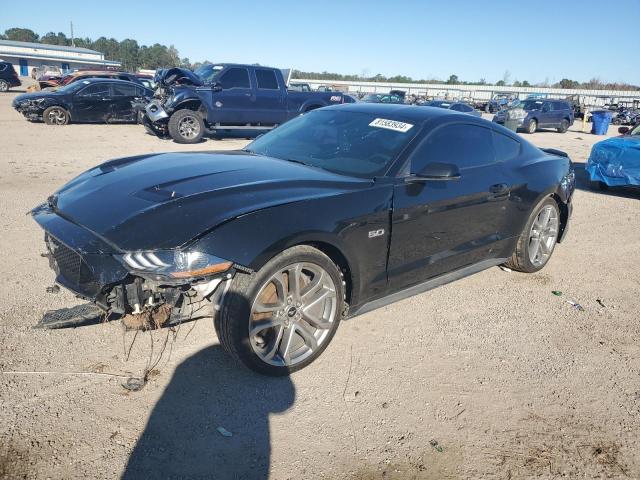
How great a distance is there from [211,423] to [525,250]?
349 centimetres

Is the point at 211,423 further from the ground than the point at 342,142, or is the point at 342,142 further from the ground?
the point at 342,142

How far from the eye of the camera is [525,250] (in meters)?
4.75

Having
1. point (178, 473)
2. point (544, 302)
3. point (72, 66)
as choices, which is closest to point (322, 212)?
point (178, 473)

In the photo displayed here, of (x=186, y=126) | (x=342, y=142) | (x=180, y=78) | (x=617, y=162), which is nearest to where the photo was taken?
(x=342, y=142)

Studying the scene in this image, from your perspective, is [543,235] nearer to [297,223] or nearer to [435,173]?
[435,173]

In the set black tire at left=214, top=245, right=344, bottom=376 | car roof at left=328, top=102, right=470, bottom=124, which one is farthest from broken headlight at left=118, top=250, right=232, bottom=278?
car roof at left=328, top=102, right=470, bottom=124

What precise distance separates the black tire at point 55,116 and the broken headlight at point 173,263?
15.3 m

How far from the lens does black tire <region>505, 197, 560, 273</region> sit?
4.69 meters

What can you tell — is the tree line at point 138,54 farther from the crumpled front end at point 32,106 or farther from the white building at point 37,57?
the crumpled front end at point 32,106

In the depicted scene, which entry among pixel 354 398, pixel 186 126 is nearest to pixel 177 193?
pixel 354 398

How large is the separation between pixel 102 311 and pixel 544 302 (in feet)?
12.1

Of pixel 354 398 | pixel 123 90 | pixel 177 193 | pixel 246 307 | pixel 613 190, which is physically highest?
pixel 123 90

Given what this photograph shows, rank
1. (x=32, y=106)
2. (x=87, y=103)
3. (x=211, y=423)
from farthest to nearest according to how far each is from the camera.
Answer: (x=87, y=103) < (x=32, y=106) < (x=211, y=423)

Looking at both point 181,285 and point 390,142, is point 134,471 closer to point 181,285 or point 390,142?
point 181,285
